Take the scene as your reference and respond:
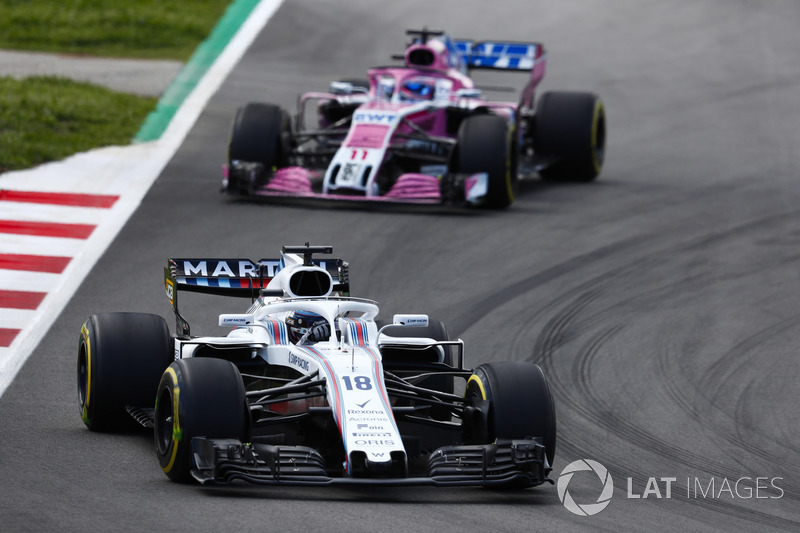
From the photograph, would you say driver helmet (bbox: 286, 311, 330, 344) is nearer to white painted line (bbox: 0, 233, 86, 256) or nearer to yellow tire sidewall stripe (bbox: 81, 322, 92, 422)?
yellow tire sidewall stripe (bbox: 81, 322, 92, 422)

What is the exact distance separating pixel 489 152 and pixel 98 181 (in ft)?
16.9

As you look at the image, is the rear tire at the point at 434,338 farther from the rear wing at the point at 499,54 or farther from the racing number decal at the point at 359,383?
the rear wing at the point at 499,54

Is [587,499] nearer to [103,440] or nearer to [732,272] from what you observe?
[103,440]

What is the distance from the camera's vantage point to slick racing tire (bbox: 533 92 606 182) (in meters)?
21.9

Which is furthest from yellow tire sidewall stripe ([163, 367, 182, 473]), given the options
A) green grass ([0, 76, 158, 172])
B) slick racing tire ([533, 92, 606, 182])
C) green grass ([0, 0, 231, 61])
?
green grass ([0, 0, 231, 61])

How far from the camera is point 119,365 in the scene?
10641mm

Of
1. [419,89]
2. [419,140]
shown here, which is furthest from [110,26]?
[419,140]

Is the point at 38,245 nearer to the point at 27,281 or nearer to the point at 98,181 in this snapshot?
the point at 27,281

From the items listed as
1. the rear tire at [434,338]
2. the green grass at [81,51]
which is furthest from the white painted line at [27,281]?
the rear tire at [434,338]

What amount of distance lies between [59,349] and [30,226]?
4.45 metres

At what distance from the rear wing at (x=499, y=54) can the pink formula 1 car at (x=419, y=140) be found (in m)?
0.03

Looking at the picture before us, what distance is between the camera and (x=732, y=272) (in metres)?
17.1

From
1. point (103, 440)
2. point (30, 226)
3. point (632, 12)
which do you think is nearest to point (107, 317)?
point (103, 440)

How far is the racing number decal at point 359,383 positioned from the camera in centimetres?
956
